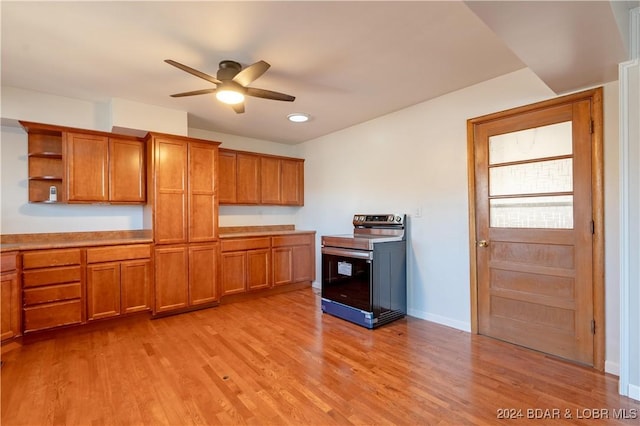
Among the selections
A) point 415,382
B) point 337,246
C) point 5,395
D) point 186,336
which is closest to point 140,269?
point 186,336

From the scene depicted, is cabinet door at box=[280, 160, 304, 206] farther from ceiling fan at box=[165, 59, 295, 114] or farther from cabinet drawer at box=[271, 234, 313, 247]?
Answer: ceiling fan at box=[165, 59, 295, 114]

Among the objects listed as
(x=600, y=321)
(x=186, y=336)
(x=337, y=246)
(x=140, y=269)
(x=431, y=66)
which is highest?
(x=431, y=66)

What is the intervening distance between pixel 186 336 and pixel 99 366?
0.75m

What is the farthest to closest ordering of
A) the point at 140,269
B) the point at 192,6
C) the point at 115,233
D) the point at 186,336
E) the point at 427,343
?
the point at 115,233 < the point at 140,269 < the point at 186,336 < the point at 427,343 < the point at 192,6

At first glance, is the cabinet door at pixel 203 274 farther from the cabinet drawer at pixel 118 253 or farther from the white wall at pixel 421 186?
the white wall at pixel 421 186

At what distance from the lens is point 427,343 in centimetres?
287

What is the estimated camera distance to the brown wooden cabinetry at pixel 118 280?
10.7ft

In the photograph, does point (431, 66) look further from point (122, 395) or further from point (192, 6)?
point (122, 395)

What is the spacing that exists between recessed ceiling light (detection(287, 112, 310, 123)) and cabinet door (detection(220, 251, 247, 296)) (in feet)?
6.57

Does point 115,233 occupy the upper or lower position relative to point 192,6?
lower

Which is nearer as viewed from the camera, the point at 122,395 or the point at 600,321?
the point at 122,395

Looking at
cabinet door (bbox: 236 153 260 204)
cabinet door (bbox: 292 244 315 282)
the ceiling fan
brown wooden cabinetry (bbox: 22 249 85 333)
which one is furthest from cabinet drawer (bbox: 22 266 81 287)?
cabinet door (bbox: 292 244 315 282)

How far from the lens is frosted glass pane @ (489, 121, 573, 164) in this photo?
8.39 feet

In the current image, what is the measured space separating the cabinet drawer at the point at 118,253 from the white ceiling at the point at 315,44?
1.66 m
